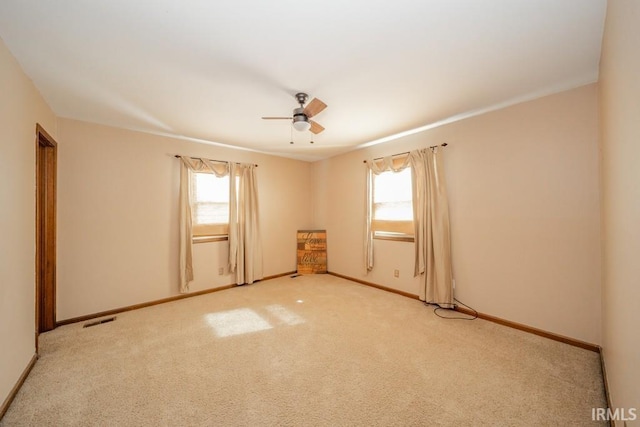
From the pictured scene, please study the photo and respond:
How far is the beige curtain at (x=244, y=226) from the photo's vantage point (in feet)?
14.3

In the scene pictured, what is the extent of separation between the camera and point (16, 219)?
1927 millimetres

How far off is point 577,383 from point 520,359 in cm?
36

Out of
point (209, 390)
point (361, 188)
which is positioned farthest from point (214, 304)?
point (361, 188)

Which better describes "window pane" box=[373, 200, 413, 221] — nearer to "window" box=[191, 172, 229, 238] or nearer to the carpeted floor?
the carpeted floor

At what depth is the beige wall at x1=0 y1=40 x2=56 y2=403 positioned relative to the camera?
68.2 inches

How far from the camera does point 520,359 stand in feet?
7.23

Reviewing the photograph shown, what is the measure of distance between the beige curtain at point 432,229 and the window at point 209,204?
124 inches

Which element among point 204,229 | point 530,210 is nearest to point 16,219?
point 204,229

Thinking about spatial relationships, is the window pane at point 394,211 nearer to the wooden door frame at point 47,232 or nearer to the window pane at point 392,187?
the window pane at point 392,187

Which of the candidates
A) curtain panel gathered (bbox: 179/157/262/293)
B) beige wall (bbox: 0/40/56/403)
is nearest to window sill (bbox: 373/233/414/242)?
curtain panel gathered (bbox: 179/157/262/293)

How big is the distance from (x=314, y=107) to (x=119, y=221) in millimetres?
3093

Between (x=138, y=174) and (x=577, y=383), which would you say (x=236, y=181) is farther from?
(x=577, y=383)

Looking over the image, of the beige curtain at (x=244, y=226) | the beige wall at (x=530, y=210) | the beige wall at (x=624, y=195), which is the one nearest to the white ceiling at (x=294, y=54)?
the beige wall at (x=530, y=210)

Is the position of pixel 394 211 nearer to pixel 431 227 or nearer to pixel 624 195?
pixel 431 227
